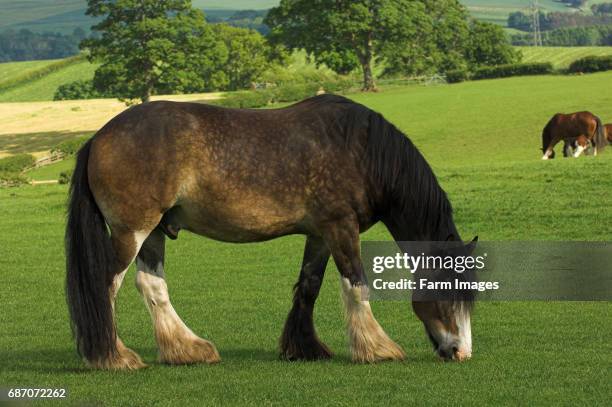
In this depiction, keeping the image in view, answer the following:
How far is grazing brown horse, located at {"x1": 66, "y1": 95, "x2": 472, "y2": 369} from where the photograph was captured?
9.52m

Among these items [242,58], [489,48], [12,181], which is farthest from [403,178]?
[242,58]

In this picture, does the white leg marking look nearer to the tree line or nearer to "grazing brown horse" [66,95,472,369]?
"grazing brown horse" [66,95,472,369]

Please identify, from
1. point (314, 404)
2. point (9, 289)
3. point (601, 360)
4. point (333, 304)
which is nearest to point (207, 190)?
point (314, 404)

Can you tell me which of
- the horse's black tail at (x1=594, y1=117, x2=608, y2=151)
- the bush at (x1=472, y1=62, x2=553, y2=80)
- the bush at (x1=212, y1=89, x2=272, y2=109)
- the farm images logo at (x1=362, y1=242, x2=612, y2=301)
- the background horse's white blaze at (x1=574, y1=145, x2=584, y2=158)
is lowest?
the bush at (x1=472, y1=62, x2=553, y2=80)

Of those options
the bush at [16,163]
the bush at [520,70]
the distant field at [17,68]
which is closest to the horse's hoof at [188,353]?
the bush at [16,163]

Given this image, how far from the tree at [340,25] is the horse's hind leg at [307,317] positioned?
78.1 meters

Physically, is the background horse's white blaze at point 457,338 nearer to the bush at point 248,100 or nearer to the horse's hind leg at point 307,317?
the horse's hind leg at point 307,317

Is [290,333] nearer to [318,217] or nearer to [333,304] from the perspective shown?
[318,217]

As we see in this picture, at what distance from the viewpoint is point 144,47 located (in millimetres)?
76875

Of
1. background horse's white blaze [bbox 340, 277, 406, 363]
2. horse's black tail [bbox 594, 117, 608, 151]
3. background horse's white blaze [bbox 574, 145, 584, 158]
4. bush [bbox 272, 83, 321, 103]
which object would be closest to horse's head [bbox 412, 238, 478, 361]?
background horse's white blaze [bbox 340, 277, 406, 363]

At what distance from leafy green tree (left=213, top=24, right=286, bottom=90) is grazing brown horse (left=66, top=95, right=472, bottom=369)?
114 m

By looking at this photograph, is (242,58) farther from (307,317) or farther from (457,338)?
(457,338)

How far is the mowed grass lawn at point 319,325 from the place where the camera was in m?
8.30

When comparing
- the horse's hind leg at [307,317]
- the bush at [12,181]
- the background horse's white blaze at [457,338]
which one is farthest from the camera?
the bush at [12,181]
